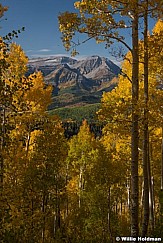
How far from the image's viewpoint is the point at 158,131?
50.8 ft

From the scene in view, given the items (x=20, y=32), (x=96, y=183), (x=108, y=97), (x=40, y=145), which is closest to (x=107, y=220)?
(x=96, y=183)

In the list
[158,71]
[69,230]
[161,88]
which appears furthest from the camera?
[69,230]

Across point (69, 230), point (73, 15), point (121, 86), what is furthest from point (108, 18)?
point (69, 230)

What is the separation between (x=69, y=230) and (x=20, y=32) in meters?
18.5

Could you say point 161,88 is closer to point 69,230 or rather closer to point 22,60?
point 22,60

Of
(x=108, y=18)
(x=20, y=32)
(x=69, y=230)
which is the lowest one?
(x=69, y=230)

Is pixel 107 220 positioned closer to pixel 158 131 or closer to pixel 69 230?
pixel 69 230

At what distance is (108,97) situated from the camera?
1415 centimetres

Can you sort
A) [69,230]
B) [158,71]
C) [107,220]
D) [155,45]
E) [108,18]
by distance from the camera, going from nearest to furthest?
[108,18] < [155,45] < [158,71] < [107,220] < [69,230]

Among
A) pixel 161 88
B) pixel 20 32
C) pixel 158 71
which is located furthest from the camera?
pixel 161 88

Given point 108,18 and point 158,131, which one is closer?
point 108,18

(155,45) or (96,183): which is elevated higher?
(155,45)

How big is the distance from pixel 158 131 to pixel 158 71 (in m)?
4.14

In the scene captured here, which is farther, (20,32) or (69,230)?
(69,230)
